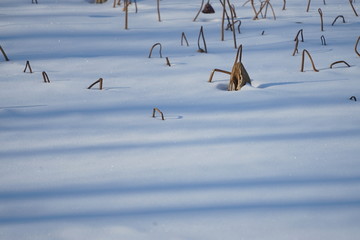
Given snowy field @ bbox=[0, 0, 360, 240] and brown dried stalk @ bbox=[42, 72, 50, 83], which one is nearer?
snowy field @ bbox=[0, 0, 360, 240]

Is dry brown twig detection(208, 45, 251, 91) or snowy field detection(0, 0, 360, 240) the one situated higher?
dry brown twig detection(208, 45, 251, 91)

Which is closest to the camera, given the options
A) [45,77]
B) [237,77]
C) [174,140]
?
[174,140]

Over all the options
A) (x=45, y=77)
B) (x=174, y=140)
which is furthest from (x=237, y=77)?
(x=45, y=77)

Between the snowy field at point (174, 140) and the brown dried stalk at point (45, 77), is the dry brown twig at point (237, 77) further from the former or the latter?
the brown dried stalk at point (45, 77)

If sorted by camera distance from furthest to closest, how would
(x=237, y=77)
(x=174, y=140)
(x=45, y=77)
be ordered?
(x=45, y=77) < (x=237, y=77) < (x=174, y=140)

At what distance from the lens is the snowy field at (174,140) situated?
1028 millimetres

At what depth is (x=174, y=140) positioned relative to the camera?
1.42 meters

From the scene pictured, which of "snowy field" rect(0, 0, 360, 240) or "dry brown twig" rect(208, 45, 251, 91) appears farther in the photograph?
"dry brown twig" rect(208, 45, 251, 91)

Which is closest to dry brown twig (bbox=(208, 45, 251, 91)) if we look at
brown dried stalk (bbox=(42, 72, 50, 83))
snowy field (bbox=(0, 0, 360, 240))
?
snowy field (bbox=(0, 0, 360, 240))

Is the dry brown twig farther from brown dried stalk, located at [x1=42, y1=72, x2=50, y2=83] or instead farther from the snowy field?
brown dried stalk, located at [x1=42, y1=72, x2=50, y2=83]

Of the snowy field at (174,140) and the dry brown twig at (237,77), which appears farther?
the dry brown twig at (237,77)

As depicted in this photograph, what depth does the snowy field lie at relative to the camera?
103 centimetres

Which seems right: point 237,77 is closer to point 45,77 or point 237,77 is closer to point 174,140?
point 174,140

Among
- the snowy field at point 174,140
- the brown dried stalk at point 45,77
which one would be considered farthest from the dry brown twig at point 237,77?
the brown dried stalk at point 45,77
